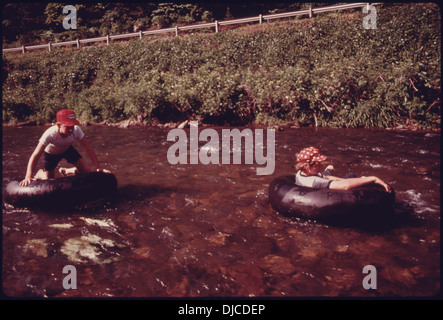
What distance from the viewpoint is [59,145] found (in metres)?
5.63

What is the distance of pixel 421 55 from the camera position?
40.3ft

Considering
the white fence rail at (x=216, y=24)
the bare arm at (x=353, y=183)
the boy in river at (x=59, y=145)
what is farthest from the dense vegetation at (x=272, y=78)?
the boy in river at (x=59, y=145)

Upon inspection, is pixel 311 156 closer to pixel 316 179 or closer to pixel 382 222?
pixel 316 179

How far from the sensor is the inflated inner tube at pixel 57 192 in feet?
17.0

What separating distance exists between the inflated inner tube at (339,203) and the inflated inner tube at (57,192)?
3.48m

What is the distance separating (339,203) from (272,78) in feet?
35.4

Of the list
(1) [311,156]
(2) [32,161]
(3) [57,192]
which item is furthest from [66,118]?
(1) [311,156]

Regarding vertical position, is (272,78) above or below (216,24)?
below

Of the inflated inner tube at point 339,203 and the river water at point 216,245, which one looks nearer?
the river water at point 216,245

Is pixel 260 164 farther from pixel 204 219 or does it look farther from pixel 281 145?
pixel 204 219

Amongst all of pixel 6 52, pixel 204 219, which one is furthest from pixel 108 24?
pixel 204 219

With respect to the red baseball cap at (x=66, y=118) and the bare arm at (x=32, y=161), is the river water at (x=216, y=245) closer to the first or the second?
the bare arm at (x=32, y=161)

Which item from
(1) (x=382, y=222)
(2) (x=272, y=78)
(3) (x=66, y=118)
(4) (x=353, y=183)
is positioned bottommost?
(1) (x=382, y=222)

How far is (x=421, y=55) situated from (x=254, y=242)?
12.5 metres
